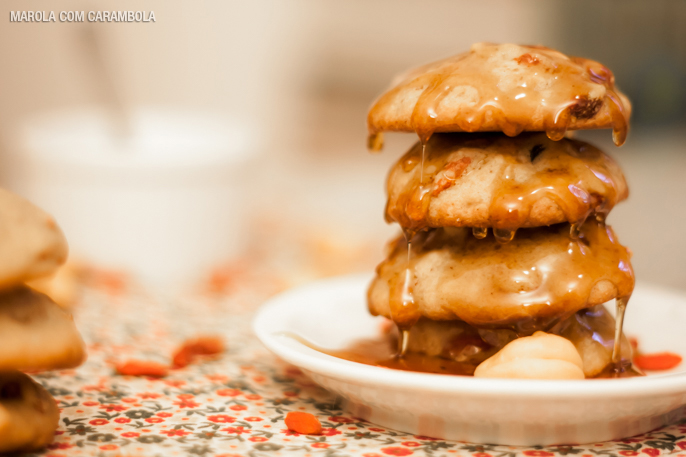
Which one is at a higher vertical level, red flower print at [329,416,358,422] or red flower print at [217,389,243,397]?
red flower print at [329,416,358,422]

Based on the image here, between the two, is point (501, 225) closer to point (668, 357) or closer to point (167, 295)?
point (668, 357)

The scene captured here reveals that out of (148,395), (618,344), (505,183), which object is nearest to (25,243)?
(148,395)

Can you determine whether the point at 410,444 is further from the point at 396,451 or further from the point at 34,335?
the point at 34,335

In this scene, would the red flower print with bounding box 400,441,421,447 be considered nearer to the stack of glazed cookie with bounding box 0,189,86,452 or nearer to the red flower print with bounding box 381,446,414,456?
the red flower print with bounding box 381,446,414,456

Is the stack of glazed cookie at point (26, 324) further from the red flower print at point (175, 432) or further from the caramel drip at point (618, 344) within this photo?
the caramel drip at point (618, 344)

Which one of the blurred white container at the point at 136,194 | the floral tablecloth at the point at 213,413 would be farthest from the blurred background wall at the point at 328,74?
the floral tablecloth at the point at 213,413

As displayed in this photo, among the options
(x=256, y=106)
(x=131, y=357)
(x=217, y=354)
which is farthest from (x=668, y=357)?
(x=256, y=106)

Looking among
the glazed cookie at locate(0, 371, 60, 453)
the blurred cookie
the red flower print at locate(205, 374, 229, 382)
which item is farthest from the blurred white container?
the glazed cookie at locate(0, 371, 60, 453)
